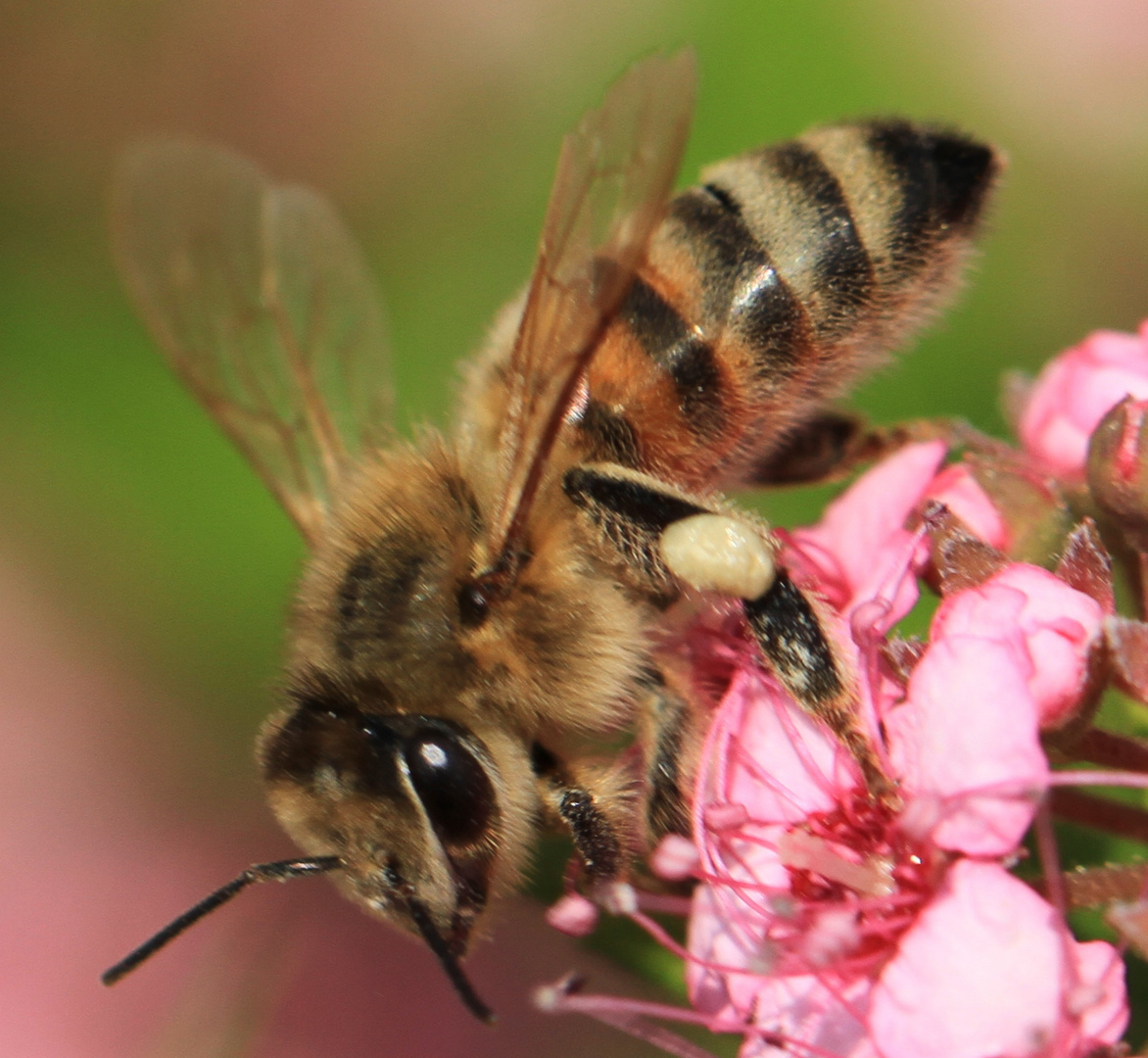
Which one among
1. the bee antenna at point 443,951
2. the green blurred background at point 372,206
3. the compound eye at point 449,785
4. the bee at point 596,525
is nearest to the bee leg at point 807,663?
the bee at point 596,525

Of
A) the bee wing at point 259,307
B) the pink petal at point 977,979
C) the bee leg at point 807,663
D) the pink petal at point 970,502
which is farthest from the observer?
the bee wing at point 259,307

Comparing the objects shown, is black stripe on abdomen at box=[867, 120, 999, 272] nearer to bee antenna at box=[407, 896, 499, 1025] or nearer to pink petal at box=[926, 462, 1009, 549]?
pink petal at box=[926, 462, 1009, 549]

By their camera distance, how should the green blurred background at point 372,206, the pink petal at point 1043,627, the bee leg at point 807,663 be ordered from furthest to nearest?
the green blurred background at point 372,206 < the bee leg at point 807,663 < the pink petal at point 1043,627

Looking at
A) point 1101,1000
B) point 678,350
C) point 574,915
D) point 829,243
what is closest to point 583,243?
point 678,350

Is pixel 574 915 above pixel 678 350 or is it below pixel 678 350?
below

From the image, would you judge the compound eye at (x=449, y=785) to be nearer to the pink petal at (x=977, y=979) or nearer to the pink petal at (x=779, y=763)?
the pink petal at (x=779, y=763)

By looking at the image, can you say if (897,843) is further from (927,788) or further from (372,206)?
(372,206)
